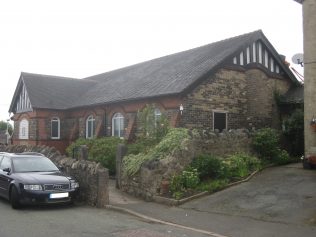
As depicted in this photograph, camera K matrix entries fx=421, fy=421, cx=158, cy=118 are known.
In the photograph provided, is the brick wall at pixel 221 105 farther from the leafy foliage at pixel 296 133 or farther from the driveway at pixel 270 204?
the driveway at pixel 270 204

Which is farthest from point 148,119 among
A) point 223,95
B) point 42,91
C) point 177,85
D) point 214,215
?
point 42,91

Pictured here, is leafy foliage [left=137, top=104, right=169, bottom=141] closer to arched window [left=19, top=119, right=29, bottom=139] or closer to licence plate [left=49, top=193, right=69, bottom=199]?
licence plate [left=49, top=193, right=69, bottom=199]

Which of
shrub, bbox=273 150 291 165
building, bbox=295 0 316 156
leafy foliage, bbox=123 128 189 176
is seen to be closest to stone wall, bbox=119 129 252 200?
leafy foliage, bbox=123 128 189 176

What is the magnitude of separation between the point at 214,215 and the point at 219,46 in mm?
14557

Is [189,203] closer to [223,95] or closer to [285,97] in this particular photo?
[223,95]

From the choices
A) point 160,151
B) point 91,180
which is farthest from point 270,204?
point 91,180

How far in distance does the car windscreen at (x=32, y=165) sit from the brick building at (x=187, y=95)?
731 centimetres

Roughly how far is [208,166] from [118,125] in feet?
39.4

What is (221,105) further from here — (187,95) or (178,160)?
(178,160)

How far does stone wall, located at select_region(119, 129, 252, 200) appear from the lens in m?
12.8

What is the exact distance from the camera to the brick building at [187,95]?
786 inches

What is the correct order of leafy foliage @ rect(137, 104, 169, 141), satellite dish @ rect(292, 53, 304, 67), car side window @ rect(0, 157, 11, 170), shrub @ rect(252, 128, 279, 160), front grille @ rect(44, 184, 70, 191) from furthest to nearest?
satellite dish @ rect(292, 53, 304, 67) → shrub @ rect(252, 128, 279, 160) → leafy foliage @ rect(137, 104, 169, 141) → car side window @ rect(0, 157, 11, 170) → front grille @ rect(44, 184, 70, 191)

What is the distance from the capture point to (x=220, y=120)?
68.8 ft

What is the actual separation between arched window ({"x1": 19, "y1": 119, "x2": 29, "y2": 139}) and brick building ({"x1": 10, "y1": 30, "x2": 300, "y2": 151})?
91cm
